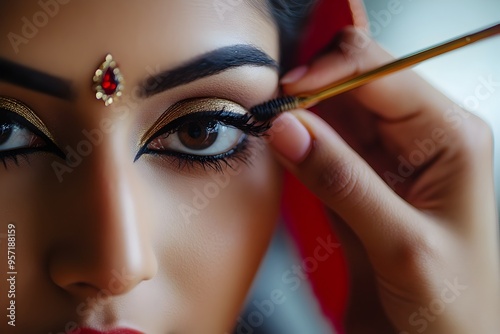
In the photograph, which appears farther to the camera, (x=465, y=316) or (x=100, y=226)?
(x=465, y=316)

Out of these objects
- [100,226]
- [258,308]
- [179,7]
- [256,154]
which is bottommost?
[258,308]

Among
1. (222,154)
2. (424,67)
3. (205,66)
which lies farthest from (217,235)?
(424,67)

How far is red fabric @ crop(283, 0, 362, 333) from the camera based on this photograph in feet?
2.46

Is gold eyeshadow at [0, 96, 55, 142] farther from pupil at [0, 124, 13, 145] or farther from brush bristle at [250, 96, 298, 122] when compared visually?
brush bristle at [250, 96, 298, 122]

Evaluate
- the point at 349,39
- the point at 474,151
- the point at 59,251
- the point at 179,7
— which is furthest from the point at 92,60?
the point at 474,151

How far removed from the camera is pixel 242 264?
724mm

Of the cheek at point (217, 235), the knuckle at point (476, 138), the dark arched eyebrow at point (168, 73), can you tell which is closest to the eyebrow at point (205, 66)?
the dark arched eyebrow at point (168, 73)

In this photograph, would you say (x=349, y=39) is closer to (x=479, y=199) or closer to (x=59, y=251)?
(x=479, y=199)

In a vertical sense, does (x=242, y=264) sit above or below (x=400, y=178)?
below

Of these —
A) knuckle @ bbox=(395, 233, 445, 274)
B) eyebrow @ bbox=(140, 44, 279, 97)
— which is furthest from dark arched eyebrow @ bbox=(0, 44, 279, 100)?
knuckle @ bbox=(395, 233, 445, 274)

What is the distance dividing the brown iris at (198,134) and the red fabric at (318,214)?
0.41 ft

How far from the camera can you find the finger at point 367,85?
0.72 meters

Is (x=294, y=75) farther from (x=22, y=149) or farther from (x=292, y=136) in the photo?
(x=22, y=149)

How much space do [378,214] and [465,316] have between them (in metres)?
0.20
